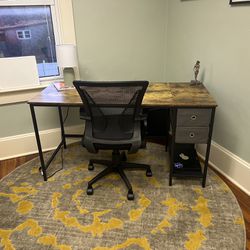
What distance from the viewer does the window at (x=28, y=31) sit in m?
2.36

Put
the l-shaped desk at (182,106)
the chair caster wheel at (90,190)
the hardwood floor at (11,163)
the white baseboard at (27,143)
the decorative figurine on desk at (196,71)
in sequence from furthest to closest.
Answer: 1. the white baseboard at (27,143)
2. the hardwood floor at (11,163)
3. the decorative figurine on desk at (196,71)
4. the chair caster wheel at (90,190)
5. the l-shaped desk at (182,106)

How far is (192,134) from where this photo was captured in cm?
195

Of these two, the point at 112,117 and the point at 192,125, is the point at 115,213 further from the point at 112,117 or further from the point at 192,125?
the point at 192,125

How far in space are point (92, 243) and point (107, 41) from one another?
205 centimetres

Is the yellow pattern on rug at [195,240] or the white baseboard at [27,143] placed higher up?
the white baseboard at [27,143]

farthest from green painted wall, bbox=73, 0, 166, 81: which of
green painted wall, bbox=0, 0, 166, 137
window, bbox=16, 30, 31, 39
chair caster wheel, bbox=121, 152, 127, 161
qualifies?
chair caster wheel, bbox=121, 152, 127, 161

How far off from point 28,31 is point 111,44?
89 centimetres

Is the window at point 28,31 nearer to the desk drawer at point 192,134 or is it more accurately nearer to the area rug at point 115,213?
the area rug at point 115,213

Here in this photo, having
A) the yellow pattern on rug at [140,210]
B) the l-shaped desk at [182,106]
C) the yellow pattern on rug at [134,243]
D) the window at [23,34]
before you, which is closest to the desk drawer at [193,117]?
the l-shaped desk at [182,106]

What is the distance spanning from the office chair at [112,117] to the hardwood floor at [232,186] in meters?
0.90

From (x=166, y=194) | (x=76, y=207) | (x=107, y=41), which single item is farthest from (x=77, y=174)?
(x=107, y=41)

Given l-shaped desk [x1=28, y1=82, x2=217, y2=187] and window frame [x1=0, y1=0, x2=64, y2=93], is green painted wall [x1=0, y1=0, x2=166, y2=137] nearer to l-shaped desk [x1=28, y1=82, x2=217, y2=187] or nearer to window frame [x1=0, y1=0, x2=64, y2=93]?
window frame [x1=0, y1=0, x2=64, y2=93]

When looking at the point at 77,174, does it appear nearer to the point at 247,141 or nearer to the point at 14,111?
the point at 14,111

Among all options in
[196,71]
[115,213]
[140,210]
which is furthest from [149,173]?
[196,71]
